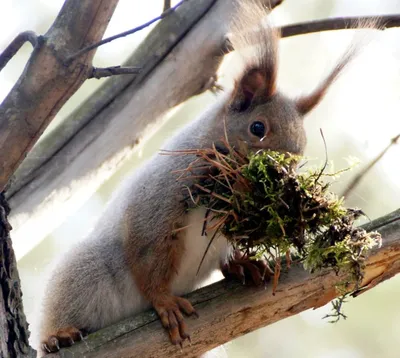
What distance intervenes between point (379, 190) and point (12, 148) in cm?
285

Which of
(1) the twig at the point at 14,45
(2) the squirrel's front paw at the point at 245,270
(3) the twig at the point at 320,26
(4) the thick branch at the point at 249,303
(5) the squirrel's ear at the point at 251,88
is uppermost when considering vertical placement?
(3) the twig at the point at 320,26

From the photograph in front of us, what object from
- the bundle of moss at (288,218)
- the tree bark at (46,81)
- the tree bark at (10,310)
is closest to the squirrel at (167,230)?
the bundle of moss at (288,218)

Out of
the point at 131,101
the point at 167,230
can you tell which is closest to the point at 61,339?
the point at 167,230

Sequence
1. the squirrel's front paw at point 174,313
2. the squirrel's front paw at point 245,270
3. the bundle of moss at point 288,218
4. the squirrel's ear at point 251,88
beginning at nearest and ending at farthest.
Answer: the bundle of moss at point 288,218 < the squirrel's front paw at point 174,313 < the squirrel's front paw at point 245,270 < the squirrel's ear at point 251,88

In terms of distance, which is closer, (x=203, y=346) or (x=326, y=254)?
(x=326, y=254)

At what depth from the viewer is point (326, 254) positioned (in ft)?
9.91

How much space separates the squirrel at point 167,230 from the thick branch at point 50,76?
114 cm

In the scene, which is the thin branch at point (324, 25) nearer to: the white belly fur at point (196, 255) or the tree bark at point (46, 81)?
the white belly fur at point (196, 255)

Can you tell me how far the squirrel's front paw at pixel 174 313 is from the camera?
11.0 feet

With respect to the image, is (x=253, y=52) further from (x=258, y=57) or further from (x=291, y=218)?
(x=291, y=218)

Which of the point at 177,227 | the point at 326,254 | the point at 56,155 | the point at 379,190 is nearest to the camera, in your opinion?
the point at 326,254

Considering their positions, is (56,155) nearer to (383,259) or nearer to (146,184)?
(146,184)

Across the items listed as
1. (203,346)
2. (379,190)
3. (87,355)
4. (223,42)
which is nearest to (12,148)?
(87,355)

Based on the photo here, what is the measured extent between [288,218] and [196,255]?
0.95m
